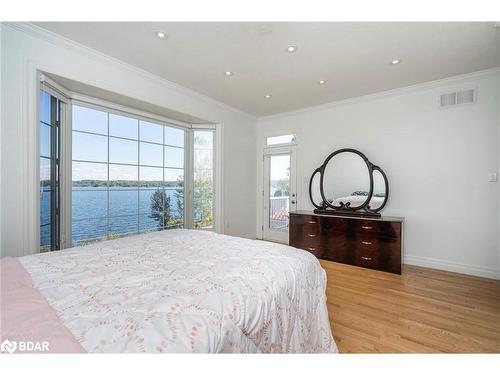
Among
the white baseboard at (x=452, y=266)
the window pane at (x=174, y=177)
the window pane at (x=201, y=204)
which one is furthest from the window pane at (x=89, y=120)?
the white baseboard at (x=452, y=266)

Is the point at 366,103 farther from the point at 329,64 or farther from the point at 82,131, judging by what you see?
the point at 82,131

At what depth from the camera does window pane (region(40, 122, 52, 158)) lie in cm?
233

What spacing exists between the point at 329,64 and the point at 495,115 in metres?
2.13

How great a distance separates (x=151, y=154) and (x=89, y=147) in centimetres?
81

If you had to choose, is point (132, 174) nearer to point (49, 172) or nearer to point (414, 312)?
point (49, 172)

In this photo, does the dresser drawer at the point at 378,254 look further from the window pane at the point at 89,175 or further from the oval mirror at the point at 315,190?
the window pane at the point at 89,175

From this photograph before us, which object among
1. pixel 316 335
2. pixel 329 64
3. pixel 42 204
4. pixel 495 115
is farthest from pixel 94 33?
pixel 495 115

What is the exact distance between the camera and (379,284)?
2.61 m

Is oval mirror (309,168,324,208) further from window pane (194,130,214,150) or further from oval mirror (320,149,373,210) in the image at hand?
window pane (194,130,214,150)

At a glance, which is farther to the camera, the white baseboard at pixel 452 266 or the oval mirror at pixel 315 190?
the oval mirror at pixel 315 190

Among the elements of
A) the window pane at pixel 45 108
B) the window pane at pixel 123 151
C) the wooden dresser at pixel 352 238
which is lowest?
the wooden dresser at pixel 352 238

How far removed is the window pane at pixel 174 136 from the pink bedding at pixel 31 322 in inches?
117

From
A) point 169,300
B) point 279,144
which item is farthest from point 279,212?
point 169,300

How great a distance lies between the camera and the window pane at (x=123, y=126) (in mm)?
3046
